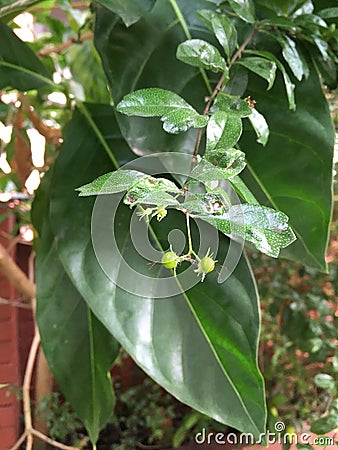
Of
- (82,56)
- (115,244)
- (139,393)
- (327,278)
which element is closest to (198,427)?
(139,393)

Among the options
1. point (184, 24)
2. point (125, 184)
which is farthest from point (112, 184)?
point (184, 24)

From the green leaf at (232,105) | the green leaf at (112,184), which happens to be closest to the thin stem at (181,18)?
the green leaf at (232,105)

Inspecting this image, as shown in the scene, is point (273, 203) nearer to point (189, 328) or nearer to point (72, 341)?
point (189, 328)

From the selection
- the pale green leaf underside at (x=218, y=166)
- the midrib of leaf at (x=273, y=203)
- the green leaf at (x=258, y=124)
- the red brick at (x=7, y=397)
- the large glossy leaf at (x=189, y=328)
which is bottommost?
the red brick at (x=7, y=397)

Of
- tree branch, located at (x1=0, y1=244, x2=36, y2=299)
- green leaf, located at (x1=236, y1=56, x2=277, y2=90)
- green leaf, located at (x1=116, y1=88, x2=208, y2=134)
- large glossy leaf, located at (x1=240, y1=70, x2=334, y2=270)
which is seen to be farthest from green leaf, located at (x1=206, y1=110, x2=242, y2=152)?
tree branch, located at (x1=0, y1=244, x2=36, y2=299)

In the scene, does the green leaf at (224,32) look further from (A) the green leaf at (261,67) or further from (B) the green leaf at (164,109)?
(B) the green leaf at (164,109)

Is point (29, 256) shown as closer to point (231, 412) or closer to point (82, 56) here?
point (82, 56)
